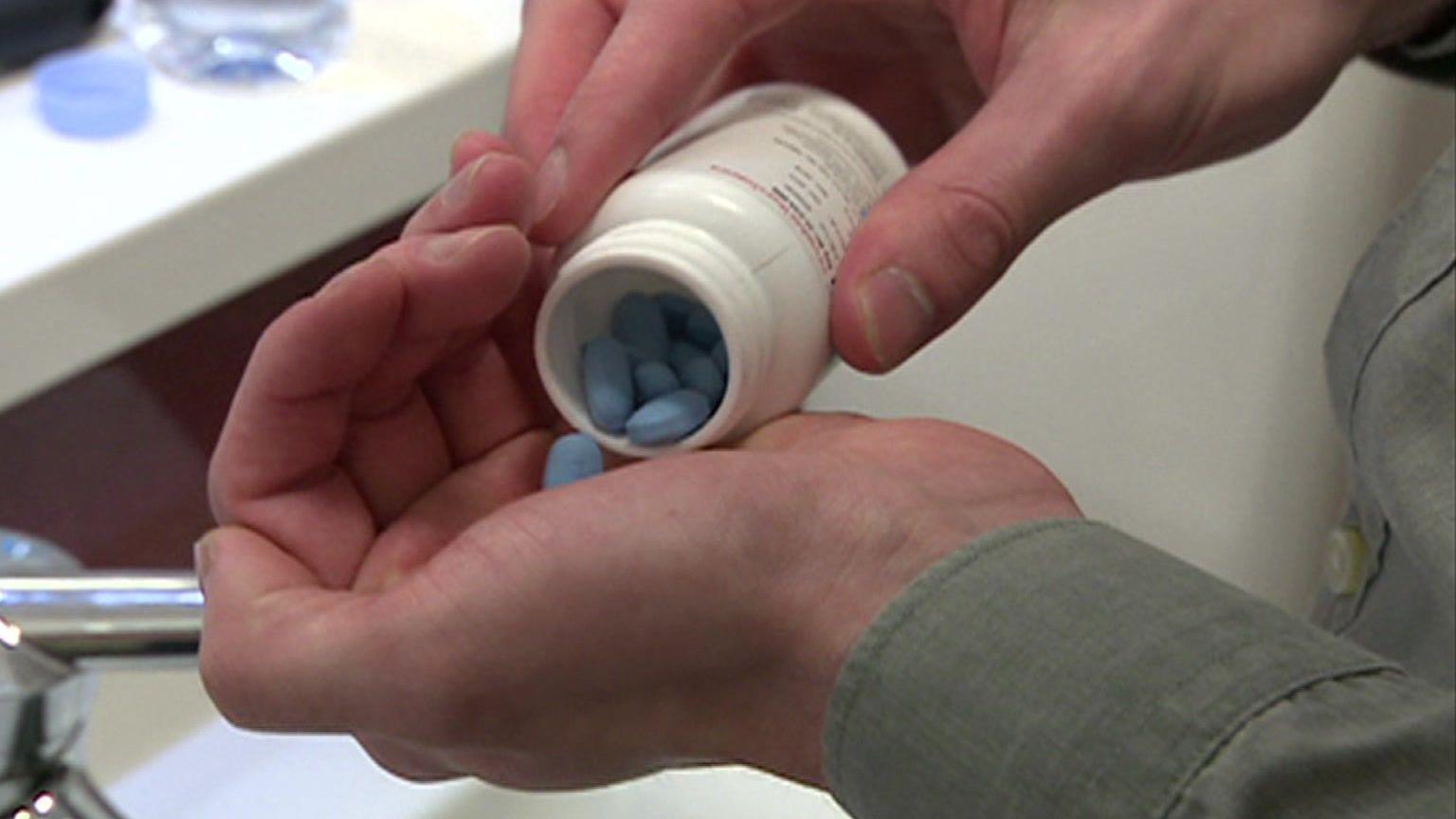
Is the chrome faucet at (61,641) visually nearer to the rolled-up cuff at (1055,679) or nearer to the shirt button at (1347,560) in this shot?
the rolled-up cuff at (1055,679)

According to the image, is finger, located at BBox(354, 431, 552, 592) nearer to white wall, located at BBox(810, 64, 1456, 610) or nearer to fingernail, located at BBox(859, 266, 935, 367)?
fingernail, located at BBox(859, 266, 935, 367)

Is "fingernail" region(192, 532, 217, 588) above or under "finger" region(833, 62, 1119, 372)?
under

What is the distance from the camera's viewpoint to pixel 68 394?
1.81 feet

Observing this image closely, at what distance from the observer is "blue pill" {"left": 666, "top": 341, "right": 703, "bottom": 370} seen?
391 mm

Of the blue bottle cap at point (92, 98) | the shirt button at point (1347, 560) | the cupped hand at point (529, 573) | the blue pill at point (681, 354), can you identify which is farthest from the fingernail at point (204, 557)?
the shirt button at point (1347, 560)

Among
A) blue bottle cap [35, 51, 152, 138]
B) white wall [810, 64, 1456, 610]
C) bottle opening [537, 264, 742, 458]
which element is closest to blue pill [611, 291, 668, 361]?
bottle opening [537, 264, 742, 458]

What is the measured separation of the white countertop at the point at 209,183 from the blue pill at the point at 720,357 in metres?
0.19

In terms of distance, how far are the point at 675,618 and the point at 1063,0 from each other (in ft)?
0.70

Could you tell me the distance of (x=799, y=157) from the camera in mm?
395

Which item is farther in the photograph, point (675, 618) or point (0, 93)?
point (0, 93)

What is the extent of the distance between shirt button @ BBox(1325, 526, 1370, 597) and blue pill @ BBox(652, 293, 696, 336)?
0.23 metres

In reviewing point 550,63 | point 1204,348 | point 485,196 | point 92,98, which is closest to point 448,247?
point 485,196

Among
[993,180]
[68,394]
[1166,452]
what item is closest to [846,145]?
[993,180]

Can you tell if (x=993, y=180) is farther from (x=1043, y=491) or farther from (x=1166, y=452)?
(x=1166, y=452)
